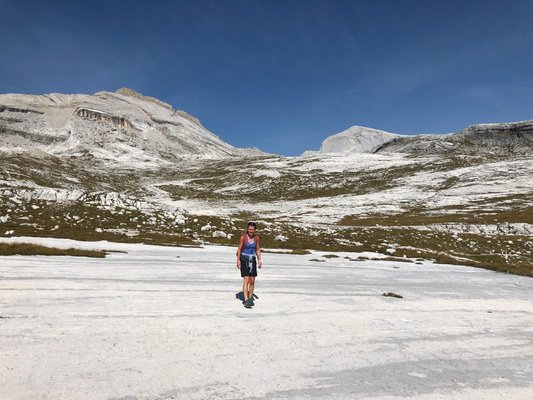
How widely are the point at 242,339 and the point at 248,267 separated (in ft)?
11.8

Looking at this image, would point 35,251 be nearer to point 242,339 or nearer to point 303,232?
point 242,339

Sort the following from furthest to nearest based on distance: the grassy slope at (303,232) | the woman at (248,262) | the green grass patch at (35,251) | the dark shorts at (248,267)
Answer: the grassy slope at (303,232) → the green grass patch at (35,251) → the dark shorts at (248,267) → the woman at (248,262)

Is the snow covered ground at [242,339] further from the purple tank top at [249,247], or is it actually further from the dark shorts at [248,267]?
the purple tank top at [249,247]

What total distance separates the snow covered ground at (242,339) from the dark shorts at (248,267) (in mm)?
1015

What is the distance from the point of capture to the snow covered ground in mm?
6371

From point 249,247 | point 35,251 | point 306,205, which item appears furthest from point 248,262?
point 306,205

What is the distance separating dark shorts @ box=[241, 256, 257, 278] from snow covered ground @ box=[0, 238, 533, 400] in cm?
102

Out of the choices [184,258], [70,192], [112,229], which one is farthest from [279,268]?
[70,192]

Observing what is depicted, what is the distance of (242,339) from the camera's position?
862 centimetres

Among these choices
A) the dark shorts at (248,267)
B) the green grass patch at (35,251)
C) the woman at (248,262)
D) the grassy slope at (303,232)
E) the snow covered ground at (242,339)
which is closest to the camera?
the snow covered ground at (242,339)

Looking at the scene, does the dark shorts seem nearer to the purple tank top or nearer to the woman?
the woman

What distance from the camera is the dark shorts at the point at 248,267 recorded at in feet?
39.4

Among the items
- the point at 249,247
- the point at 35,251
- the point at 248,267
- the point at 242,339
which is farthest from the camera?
the point at 35,251

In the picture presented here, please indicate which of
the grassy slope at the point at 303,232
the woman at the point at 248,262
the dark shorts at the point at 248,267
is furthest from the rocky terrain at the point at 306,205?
the dark shorts at the point at 248,267
